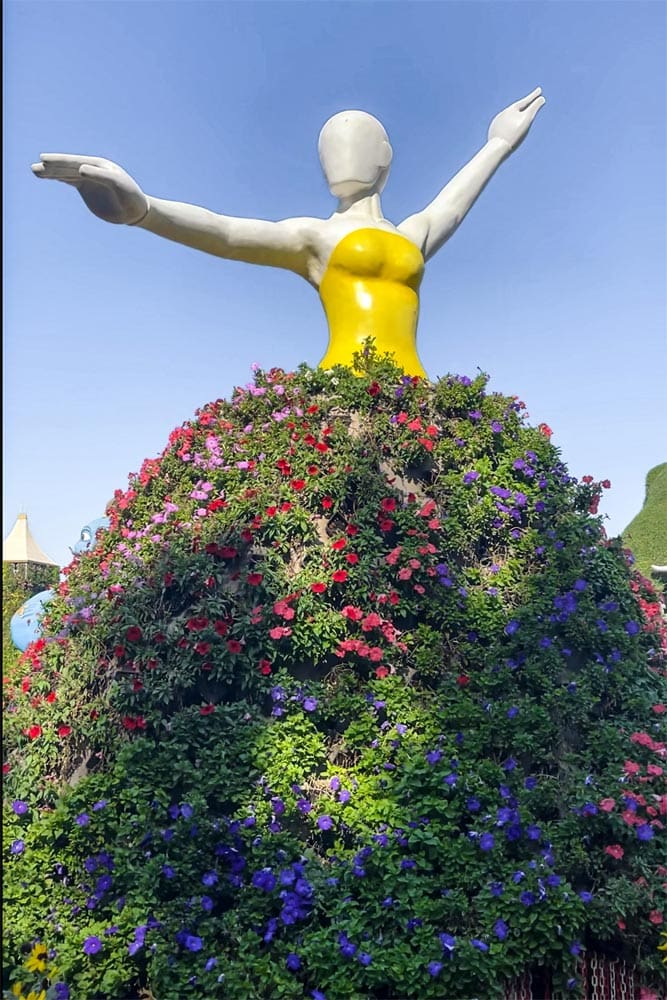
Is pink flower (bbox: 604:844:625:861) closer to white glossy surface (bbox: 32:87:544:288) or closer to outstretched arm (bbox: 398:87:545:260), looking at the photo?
white glossy surface (bbox: 32:87:544:288)

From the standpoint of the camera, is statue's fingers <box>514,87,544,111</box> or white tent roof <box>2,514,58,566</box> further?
white tent roof <box>2,514,58,566</box>

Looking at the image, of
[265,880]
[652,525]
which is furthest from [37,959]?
[652,525]

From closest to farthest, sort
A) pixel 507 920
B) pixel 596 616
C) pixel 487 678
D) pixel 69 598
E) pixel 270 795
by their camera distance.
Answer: pixel 507 920
pixel 270 795
pixel 487 678
pixel 596 616
pixel 69 598

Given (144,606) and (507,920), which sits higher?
(144,606)

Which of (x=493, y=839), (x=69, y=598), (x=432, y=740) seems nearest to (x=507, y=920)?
(x=493, y=839)

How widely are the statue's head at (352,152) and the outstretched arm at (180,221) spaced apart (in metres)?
0.41

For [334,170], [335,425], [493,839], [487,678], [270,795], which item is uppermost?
[334,170]

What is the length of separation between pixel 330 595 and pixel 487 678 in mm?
689

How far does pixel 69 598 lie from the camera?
3717 millimetres

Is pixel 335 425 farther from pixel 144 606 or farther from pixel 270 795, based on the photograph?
pixel 270 795

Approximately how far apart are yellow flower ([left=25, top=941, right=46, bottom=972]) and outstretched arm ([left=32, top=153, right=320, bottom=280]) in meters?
3.06

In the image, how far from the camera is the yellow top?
14.2 ft

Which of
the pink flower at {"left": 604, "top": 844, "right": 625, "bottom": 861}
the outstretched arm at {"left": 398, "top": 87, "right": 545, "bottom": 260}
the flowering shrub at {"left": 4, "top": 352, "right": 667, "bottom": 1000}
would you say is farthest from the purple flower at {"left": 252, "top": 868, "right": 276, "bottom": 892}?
the outstretched arm at {"left": 398, "top": 87, "right": 545, "bottom": 260}

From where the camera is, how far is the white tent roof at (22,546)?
13.3 metres
